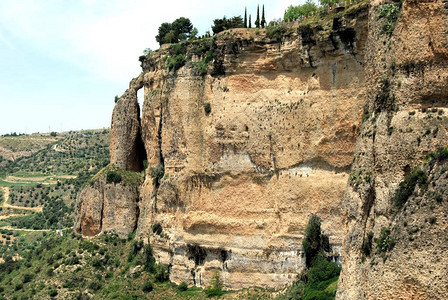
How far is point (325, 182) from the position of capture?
127 ft

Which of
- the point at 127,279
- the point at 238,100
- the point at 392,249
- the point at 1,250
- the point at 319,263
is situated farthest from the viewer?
the point at 1,250

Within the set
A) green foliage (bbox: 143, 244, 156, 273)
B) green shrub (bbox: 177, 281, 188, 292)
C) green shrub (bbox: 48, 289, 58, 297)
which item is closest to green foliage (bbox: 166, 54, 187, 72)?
green foliage (bbox: 143, 244, 156, 273)

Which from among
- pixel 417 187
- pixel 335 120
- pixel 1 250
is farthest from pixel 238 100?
pixel 1 250

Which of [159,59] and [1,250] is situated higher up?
[159,59]

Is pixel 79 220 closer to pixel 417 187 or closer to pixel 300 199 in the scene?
pixel 300 199

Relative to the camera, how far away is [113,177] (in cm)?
5516

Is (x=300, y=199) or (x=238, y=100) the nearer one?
(x=300, y=199)

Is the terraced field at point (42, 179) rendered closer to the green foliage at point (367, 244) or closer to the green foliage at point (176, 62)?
the green foliage at point (176, 62)

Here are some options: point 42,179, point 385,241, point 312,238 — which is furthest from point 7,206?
Result: point 385,241

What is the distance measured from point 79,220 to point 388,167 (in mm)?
36832

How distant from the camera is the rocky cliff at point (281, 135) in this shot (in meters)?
27.8

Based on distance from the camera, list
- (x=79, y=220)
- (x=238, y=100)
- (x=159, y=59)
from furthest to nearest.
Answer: (x=79, y=220) < (x=159, y=59) < (x=238, y=100)

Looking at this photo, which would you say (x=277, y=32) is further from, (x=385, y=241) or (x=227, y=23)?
(x=385, y=241)

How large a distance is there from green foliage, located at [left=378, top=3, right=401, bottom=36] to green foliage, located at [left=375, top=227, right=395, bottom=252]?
31.0 ft
